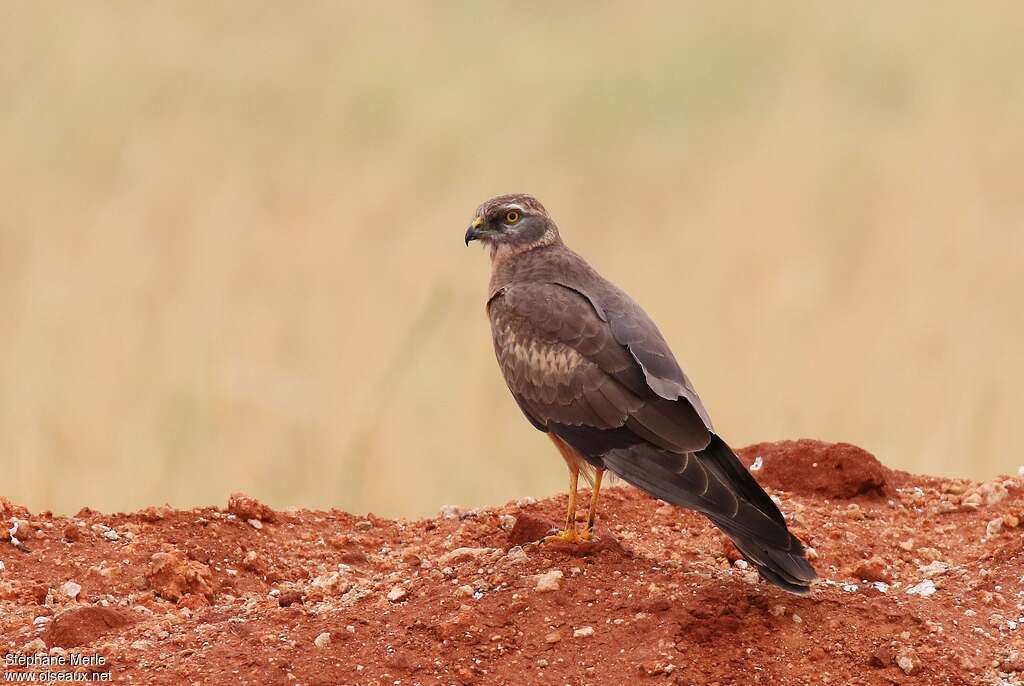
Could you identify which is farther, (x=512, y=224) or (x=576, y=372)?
(x=512, y=224)

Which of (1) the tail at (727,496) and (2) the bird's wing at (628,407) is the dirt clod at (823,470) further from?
(1) the tail at (727,496)

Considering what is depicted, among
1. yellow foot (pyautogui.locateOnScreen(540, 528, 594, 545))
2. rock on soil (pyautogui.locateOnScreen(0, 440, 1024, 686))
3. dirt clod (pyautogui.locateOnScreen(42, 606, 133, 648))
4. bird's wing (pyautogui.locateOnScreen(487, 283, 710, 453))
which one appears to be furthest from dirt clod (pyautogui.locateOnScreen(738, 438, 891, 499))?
dirt clod (pyautogui.locateOnScreen(42, 606, 133, 648))

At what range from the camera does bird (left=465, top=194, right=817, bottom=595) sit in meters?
8.59

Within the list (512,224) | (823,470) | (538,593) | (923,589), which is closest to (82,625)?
(538,593)

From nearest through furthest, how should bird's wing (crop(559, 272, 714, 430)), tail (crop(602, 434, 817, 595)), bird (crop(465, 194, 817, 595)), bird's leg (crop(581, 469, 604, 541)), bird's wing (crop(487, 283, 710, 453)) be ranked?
tail (crop(602, 434, 817, 595)) → bird (crop(465, 194, 817, 595)) → bird's wing (crop(487, 283, 710, 453)) → bird's wing (crop(559, 272, 714, 430)) → bird's leg (crop(581, 469, 604, 541))

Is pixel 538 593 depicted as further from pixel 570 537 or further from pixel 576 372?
pixel 576 372

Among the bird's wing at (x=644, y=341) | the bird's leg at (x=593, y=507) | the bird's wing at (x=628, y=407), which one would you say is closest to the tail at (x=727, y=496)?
the bird's wing at (x=628, y=407)

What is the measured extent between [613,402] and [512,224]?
2250 mm

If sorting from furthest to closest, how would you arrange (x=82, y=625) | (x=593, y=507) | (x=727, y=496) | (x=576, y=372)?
1. (x=593, y=507)
2. (x=576, y=372)
3. (x=82, y=625)
4. (x=727, y=496)

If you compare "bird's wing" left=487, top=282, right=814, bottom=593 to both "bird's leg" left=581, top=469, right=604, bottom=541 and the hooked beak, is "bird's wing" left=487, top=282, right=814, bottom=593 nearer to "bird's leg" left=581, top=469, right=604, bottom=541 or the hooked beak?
"bird's leg" left=581, top=469, right=604, bottom=541

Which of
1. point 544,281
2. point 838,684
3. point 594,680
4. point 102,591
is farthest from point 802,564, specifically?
point 102,591

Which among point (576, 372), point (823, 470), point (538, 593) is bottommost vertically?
point (538, 593)

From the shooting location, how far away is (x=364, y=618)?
346 inches

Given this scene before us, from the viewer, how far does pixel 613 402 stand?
9211 millimetres
